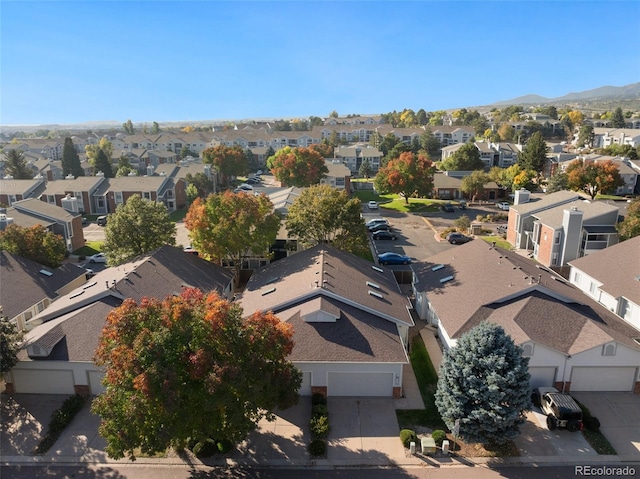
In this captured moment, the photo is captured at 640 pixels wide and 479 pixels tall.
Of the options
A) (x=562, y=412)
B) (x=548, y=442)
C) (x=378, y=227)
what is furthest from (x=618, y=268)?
(x=378, y=227)

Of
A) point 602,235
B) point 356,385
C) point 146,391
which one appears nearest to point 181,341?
point 146,391

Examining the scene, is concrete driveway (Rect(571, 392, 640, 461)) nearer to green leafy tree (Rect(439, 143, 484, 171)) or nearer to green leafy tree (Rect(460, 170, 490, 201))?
green leafy tree (Rect(460, 170, 490, 201))

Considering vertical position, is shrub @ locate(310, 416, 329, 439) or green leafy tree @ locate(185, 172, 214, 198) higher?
green leafy tree @ locate(185, 172, 214, 198)

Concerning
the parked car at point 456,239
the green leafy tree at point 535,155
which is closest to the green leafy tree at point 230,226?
the parked car at point 456,239

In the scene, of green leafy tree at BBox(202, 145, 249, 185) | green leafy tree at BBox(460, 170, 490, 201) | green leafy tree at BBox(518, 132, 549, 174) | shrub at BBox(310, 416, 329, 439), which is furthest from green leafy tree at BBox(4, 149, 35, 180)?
green leafy tree at BBox(518, 132, 549, 174)

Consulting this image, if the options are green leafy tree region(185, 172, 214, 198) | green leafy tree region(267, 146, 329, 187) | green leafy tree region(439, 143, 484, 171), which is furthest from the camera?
green leafy tree region(439, 143, 484, 171)

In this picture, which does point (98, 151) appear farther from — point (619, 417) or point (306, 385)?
point (619, 417)
